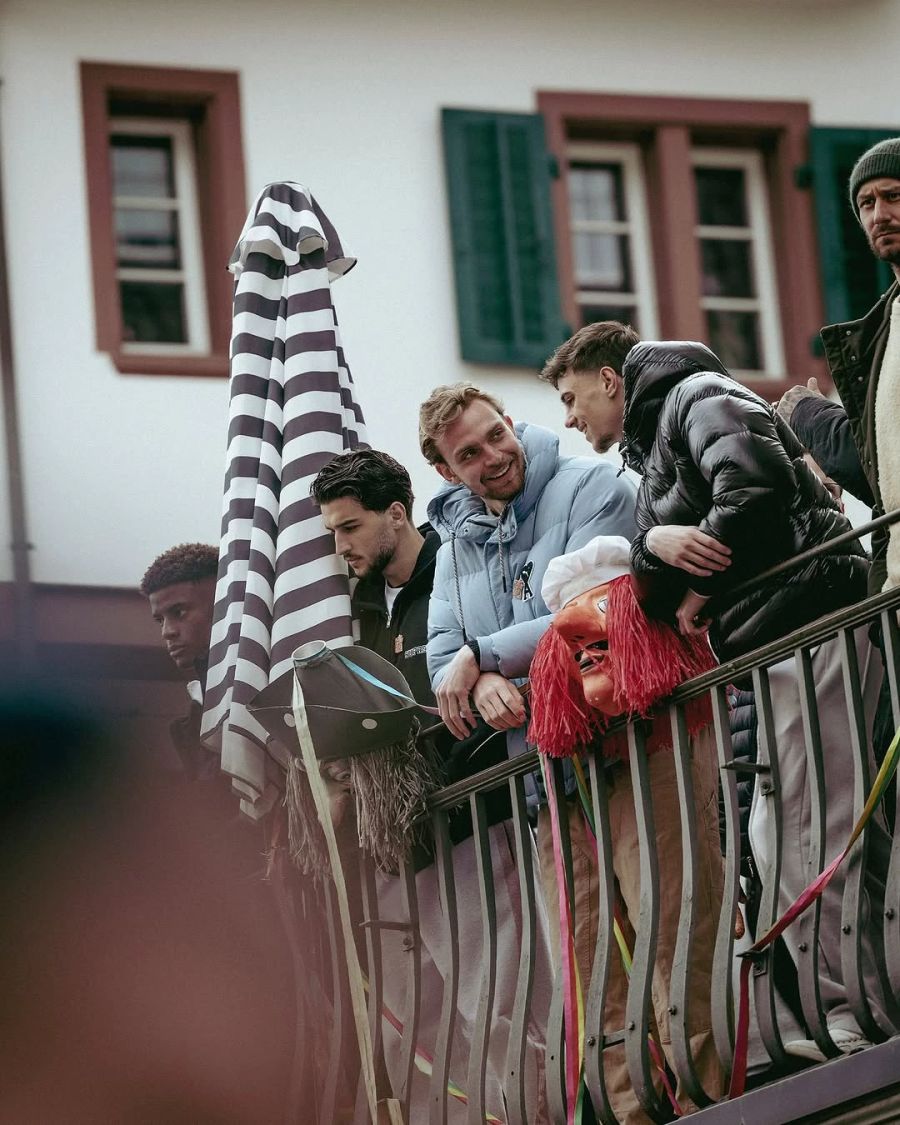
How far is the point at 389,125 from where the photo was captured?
39.8 feet

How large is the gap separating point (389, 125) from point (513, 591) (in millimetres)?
5911

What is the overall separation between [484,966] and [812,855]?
1.25m

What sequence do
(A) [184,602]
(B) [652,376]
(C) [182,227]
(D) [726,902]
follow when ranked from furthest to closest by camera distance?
(C) [182,227], (A) [184,602], (B) [652,376], (D) [726,902]

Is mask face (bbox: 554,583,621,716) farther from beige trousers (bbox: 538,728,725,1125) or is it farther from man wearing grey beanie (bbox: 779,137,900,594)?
man wearing grey beanie (bbox: 779,137,900,594)

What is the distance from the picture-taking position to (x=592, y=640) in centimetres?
600

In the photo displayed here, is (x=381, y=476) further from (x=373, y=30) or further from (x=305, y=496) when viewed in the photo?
(x=373, y=30)

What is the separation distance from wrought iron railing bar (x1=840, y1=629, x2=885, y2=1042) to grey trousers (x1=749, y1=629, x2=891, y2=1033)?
8cm

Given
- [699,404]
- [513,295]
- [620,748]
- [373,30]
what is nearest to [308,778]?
[620,748]

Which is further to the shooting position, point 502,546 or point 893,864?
point 502,546

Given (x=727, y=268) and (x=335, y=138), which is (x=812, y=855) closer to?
(x=335, y=138)

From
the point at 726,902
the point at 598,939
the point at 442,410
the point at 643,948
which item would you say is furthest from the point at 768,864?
the point at 442,410

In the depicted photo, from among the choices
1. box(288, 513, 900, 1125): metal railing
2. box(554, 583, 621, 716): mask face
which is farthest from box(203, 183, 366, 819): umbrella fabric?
box(554, 583, 621, 716): mask face

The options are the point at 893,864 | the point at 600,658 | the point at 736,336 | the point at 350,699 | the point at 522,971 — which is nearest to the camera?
the point at 893,864

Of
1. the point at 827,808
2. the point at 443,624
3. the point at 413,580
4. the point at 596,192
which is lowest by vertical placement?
the point at 827,808
